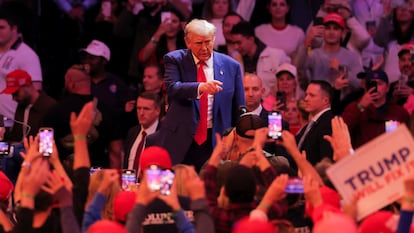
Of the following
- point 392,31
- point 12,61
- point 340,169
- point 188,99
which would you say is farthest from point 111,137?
point 340,169

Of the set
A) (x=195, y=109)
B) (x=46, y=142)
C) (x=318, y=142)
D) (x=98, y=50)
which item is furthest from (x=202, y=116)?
(x=98, y=50)

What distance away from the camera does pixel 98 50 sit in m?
14.2

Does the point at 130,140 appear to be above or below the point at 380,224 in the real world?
above

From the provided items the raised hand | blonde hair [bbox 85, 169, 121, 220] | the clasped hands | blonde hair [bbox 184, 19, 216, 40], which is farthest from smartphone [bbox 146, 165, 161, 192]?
blonde hair [bbox 184, 19, 216, 40]

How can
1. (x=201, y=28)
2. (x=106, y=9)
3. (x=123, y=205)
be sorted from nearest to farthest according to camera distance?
(x=123, y=205) → (x=201, y=28) → (x=106, y=9)

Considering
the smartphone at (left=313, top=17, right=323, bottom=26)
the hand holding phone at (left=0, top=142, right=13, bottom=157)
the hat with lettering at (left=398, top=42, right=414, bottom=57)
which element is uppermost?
the smartphone at (left=313, top=17, right=323, bottom=26)

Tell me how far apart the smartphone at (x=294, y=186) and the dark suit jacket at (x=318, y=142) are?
11.2 feet

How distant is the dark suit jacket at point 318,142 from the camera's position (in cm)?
1147

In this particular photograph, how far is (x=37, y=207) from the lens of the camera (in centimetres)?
781

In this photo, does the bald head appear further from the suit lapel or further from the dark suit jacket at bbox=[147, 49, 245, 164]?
the suit lapel

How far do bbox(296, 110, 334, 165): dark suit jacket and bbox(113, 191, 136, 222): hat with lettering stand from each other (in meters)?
3.61

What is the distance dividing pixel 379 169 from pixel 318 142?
4528 mm

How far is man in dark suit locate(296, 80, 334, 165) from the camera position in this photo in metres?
11.5

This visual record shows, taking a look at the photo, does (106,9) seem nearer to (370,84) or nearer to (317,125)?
(370,84)
